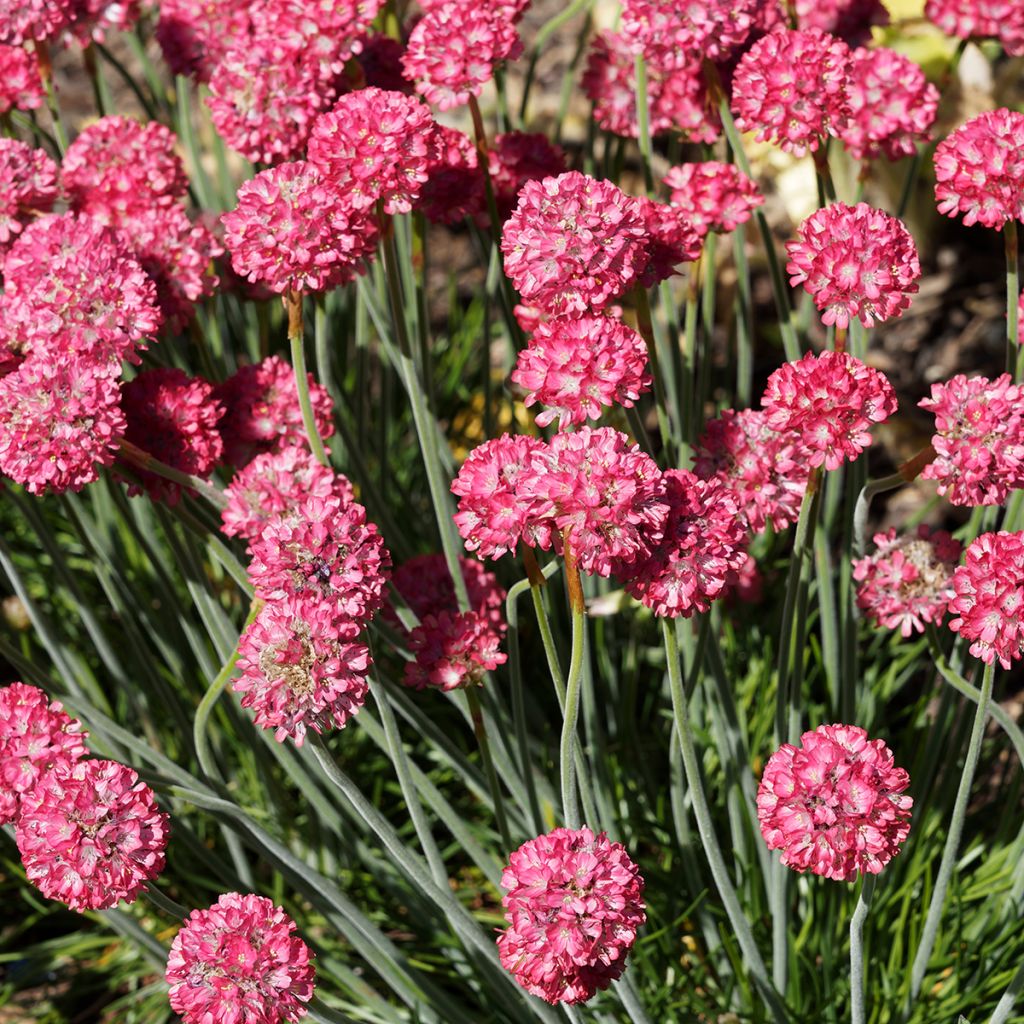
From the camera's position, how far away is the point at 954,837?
5.84 feet

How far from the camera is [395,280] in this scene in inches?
72.7

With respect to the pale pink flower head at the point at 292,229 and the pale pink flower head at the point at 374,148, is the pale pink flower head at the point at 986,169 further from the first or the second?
the pale pink flower head at the point at 292,229

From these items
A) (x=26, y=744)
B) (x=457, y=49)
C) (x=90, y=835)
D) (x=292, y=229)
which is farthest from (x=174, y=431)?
(x=457, y=49)

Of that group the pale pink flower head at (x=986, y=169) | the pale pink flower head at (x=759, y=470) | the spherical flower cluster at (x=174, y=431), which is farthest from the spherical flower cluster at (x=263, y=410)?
the pale pink flower head at (x=986, y=169)

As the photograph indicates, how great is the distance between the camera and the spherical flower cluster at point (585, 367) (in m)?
1.58

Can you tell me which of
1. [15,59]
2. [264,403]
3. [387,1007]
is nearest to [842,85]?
[264,403]

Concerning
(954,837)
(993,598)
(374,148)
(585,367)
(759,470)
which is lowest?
(954,837)

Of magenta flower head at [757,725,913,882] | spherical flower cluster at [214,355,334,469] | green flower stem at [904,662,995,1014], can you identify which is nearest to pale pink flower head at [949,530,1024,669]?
green flower stem at [904,662,995,1014]

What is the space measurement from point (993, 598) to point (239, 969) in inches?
39.5

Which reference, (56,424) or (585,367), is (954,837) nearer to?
(585,367)

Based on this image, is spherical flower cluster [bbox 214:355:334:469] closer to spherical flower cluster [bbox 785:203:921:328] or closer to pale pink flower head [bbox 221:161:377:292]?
pale pink flower head [bbox 221:161:377:292]

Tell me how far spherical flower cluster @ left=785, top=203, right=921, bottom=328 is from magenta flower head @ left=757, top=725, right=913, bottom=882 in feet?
1.84

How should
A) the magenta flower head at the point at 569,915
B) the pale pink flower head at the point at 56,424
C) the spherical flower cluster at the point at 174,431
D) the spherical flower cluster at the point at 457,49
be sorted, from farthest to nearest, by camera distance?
the spherical flower cluster at the point at 457,49 < the spherical flower cluster at the point at 174,431 < the pale pink flower head at the point at 56,424 < the magenta flower head at the point at 569,915

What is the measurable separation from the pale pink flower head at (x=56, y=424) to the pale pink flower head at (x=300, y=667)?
0.38 meters
